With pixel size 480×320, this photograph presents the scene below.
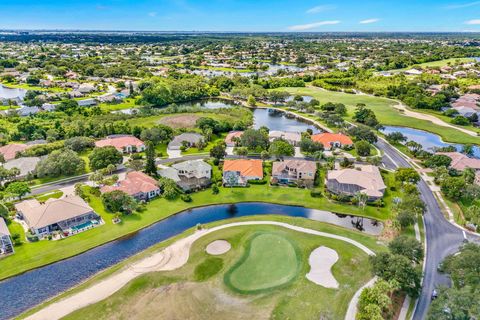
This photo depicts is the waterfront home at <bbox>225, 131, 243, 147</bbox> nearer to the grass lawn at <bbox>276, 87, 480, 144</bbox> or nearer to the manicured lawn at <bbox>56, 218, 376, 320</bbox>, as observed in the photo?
the manicured lawn at <bbox>56, 218, 376, 320</bbox>

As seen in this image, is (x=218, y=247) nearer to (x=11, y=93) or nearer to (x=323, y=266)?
(x=323, y=266)

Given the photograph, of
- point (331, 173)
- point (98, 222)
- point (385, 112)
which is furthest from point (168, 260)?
point (385, 112)

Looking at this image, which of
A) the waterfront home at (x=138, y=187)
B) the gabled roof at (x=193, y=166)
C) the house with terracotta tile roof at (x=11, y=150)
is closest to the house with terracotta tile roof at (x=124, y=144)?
the house with terracotta tile roof at (x=11, y=150)

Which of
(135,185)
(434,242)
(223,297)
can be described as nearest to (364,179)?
(434,242)

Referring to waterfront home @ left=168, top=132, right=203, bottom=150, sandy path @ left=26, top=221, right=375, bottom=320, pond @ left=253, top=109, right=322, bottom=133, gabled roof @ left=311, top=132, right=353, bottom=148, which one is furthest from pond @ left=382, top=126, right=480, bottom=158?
waterfront home @ left=168, top=132, right=203, bottom=150

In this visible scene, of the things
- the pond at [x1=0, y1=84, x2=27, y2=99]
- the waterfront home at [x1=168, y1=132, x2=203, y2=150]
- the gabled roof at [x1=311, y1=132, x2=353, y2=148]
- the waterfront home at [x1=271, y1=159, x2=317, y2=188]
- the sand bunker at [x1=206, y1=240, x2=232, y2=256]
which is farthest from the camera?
the pond at [x1=0, y1=84, x2=27, y2=99]

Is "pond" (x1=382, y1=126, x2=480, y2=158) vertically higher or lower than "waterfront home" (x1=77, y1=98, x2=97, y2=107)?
lower
